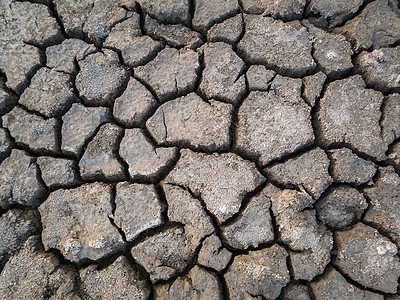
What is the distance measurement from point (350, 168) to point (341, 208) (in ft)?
0.61

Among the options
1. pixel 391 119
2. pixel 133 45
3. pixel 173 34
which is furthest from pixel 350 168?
pixel 133 45

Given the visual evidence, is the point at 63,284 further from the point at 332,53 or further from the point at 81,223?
the point at 332,53

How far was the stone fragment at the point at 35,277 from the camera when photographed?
61.2 inches

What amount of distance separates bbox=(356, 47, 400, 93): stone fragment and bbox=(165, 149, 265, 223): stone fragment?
0.74 metres

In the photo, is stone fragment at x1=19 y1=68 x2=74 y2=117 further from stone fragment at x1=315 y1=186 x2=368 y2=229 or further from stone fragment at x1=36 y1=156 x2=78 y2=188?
stone fragment at x1=315 y1=186 x2=368 y2=229

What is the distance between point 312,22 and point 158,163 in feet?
3.82

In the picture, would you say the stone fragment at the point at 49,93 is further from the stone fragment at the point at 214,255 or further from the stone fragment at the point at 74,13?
the stone fragment at the point at 214,255

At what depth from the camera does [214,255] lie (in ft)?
4.96

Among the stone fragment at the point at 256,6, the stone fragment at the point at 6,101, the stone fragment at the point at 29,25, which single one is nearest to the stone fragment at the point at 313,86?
the stone fragment at the point at 256,6

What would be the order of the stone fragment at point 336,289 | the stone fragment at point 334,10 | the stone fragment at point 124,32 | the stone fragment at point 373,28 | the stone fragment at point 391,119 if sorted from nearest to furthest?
the stone fragment at point 336,289 → the stone fragment at point 391,119 → the stone fragment at point 373,28 → the stone fragment at point 334,10 → the stone fragment at point 124,32

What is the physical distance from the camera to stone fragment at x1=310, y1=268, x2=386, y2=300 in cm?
141

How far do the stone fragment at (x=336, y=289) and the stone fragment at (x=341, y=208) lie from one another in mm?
213

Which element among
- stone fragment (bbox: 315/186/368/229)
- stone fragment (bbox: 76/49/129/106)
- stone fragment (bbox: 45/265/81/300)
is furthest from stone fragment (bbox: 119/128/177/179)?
stone fragment (bbox: 315/186/368/229)

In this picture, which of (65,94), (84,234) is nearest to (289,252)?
(84,234)
